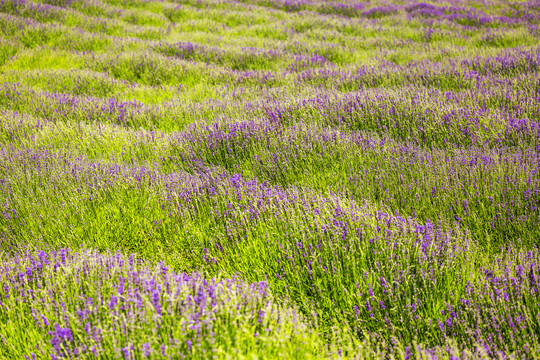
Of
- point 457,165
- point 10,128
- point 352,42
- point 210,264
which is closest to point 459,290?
point 457,165

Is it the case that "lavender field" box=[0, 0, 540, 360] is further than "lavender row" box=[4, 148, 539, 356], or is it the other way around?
"lavender row" box=[4, 148, 539, 356]

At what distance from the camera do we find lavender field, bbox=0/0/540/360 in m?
1.47

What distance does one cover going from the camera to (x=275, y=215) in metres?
2.22

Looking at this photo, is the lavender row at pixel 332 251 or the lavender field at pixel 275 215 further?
the lavender row at pixel 332 251

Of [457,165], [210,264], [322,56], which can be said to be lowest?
[210,264]

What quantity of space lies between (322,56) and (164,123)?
13.6 feet

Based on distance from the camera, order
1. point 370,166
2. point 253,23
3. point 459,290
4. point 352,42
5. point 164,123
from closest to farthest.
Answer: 1. point 459,290
2. point 370,166
3. point 164,123
4. point 352,42
5. point 253,23

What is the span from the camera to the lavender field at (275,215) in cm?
Result: 147

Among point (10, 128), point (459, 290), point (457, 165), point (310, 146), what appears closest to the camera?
point (459, 290)

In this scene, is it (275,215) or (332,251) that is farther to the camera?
(275,215)

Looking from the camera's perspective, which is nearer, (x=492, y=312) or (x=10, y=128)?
(x=492, y=312)

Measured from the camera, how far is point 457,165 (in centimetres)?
253

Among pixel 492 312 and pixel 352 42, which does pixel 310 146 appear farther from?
pixel 352 42

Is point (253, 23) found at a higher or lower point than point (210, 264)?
higher
